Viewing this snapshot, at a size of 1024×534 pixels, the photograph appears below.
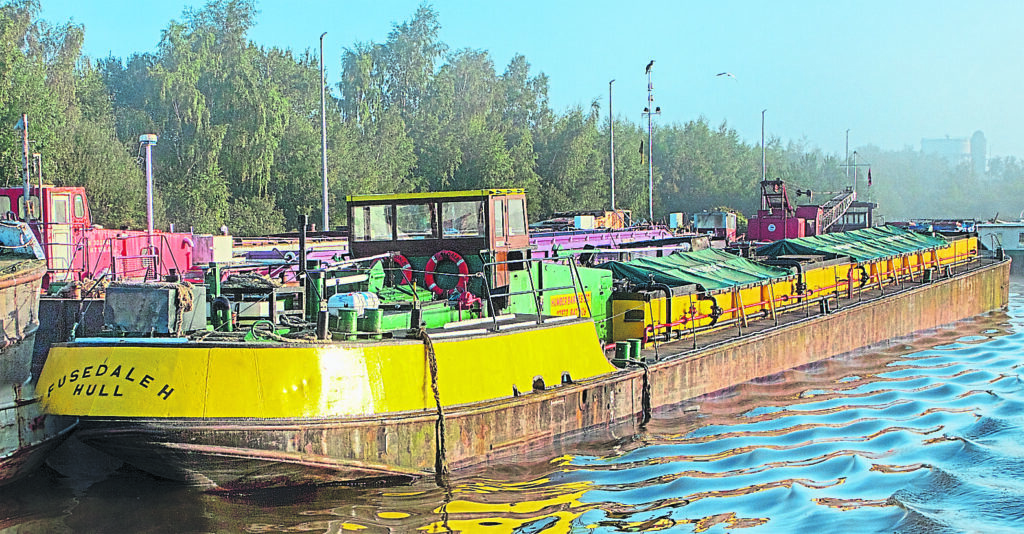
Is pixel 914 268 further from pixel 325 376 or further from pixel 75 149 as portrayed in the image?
pixel 75 149

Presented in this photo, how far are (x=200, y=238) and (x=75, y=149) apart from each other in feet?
57.5

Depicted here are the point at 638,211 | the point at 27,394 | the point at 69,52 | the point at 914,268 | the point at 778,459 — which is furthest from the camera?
the point at 638,211

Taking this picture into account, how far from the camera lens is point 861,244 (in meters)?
26.3

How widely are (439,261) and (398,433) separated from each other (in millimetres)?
3680

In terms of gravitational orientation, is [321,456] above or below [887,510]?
above

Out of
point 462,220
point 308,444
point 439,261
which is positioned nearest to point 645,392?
point 439,261

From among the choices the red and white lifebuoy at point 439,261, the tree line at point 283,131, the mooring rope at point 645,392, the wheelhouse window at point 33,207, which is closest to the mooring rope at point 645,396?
the mooring rope at point 645,392

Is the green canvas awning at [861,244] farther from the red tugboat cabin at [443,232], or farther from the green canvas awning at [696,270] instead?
the red tugboat cabin at [443,232]

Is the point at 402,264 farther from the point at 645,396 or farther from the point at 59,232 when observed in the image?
the point at 59,232

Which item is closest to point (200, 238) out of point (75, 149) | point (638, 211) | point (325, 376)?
point (325, 376)

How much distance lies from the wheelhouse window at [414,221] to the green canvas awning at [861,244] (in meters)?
13.0

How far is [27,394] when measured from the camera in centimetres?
1126

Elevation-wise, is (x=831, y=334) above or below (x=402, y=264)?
below

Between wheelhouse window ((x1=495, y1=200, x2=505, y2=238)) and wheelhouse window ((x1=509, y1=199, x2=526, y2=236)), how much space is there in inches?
6.9
